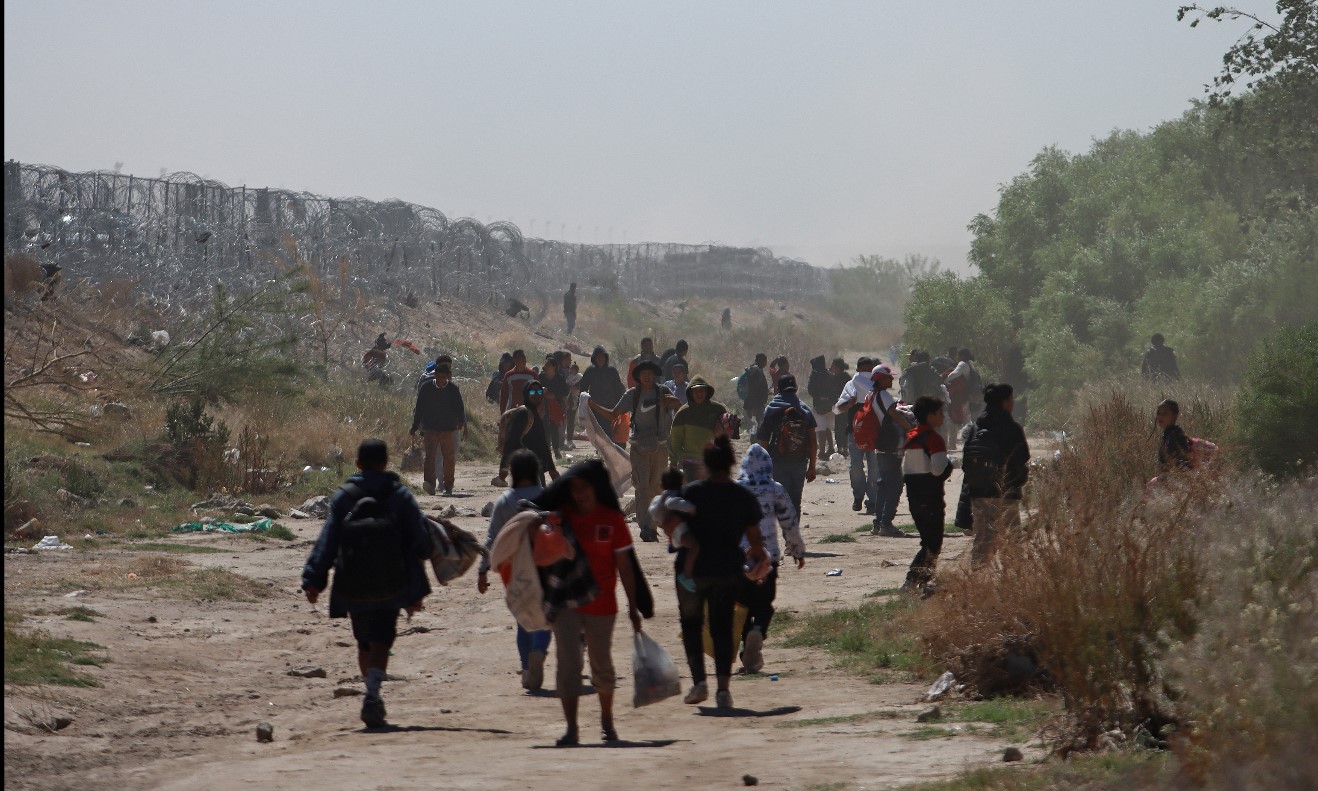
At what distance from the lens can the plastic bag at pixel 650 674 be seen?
7.25 m

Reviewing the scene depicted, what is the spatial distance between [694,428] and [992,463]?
3640 millimetres

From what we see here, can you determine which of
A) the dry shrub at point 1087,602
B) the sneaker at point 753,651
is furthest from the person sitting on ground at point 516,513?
the dry shrub at point 1087,602

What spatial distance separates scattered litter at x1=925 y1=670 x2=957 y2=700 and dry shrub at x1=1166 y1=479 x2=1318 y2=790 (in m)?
1.96

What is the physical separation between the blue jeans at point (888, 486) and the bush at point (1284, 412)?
363cm

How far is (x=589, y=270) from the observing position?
198 ft

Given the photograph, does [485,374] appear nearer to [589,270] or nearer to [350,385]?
[350,385]

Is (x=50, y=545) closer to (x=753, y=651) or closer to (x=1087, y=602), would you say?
(x=753, y=651)

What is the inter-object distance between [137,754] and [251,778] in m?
1.08

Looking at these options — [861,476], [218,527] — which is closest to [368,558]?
[218,527]

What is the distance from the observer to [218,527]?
15.4m

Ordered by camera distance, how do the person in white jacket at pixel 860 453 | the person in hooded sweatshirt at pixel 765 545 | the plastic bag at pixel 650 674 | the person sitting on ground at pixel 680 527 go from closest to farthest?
the plastic bag at pixel 650 674
the person sitting on ground at pixel 680 527
the person in hooded sweatshirt at pixel 765 545
the person in white jacket at pixel 860 453

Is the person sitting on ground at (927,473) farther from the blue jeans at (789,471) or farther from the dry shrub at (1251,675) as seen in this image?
the dry shrub at (1251,675)

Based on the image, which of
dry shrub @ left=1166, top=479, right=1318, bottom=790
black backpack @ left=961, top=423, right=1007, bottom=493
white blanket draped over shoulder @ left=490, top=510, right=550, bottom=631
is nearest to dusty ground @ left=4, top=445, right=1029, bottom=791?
white blanket draped over shoulder @ left=490, top=510, right=550, bottom=631

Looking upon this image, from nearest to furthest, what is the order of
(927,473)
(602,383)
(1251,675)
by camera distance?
(1251,675)
(927,473)
(602,383)
